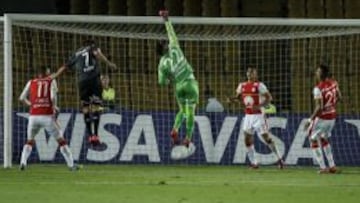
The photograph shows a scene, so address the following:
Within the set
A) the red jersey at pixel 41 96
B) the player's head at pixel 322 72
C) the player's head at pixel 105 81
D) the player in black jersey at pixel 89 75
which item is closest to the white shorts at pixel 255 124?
the player's head at pixel 322 72

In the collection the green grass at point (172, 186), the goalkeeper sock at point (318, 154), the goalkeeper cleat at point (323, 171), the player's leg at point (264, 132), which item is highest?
the player's leg at point (264, 132)

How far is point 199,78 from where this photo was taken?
2361 centimetres

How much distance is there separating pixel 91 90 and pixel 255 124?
5002mm

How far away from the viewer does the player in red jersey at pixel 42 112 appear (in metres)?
18.5

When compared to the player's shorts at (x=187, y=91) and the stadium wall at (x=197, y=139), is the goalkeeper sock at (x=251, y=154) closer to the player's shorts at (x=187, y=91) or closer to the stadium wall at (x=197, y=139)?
the stadium wall at (x=197, y=139)

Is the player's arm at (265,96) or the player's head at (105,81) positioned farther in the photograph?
the player's head at (105,81)

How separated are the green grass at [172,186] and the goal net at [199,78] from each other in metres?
3.17

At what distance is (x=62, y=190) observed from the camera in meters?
A: 12.7

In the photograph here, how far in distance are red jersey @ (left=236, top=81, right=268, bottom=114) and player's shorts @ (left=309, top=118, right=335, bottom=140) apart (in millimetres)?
1912

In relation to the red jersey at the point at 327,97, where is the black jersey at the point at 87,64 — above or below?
above

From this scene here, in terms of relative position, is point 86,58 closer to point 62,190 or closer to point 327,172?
point 62,190

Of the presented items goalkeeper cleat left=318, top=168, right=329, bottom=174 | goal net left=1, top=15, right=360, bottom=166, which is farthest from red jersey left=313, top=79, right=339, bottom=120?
goal net left=1, top=15, right=360, bottom=166

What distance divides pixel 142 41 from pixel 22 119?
13.1 feet

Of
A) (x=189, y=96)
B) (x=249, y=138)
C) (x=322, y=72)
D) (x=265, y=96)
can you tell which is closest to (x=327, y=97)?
(x=322, y=72)
